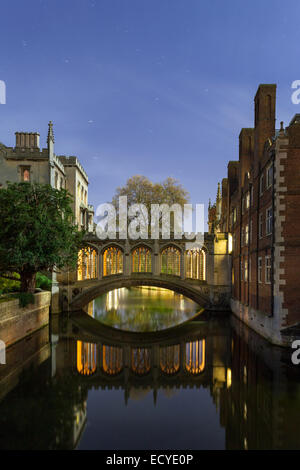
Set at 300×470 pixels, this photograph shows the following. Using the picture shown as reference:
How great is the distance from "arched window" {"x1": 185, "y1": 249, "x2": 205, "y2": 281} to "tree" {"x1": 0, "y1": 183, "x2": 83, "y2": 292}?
1477 cm

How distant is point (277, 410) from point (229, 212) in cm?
2534

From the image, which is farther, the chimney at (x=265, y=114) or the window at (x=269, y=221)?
the chimney at (x=265, y=114)

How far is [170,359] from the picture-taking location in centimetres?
1606

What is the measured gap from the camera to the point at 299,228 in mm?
16797

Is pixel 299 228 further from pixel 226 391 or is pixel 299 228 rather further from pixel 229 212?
pixel 229 212

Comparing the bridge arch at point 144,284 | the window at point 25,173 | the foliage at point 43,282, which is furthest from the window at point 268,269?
the window at point 25,173

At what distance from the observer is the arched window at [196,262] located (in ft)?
102

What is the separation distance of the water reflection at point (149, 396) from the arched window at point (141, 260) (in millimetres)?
12069

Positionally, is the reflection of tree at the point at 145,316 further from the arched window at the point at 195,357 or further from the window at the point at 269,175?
the window at the point at 269,175

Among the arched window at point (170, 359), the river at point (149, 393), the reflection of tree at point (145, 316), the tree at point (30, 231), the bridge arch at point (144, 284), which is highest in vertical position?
the tree at point (30, 231)

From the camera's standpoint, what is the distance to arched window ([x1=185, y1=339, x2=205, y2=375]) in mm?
14379

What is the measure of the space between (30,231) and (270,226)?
1585 cm

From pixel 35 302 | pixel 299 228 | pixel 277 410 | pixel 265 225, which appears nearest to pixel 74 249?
pixel 35 302

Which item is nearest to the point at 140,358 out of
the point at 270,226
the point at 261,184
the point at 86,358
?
the point at 86,358
